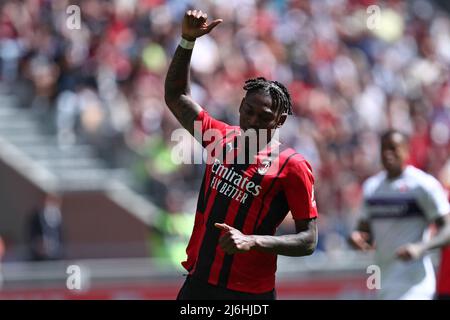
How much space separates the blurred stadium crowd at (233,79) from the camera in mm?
16422

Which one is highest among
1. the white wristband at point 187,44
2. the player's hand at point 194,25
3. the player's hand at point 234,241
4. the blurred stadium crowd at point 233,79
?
the blurred stadium crowd at point 233,79

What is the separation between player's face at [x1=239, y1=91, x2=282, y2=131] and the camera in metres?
6.62

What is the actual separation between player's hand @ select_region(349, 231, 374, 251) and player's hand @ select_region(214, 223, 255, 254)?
11.0 ft

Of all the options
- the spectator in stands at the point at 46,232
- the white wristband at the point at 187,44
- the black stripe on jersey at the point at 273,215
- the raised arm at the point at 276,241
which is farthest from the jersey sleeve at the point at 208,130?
the spectator in stands at the point at 46,232

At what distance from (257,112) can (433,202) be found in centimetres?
298

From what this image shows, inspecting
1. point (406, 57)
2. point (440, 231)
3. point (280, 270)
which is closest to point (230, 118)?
point (280, 270)

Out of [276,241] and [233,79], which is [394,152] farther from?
[233,79]

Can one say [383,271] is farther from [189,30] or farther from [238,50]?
[238,50]

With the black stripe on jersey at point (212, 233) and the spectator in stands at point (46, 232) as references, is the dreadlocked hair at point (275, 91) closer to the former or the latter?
the black stripe on jersey at point (212, 233)

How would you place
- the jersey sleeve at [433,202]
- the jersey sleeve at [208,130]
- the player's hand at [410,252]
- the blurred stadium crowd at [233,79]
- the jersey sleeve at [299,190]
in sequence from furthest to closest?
1. the blurred stadium crowd at [233,79]
2. the jersey sleeve at [433,202]
3. the player's hand at [410,252]
4. the jersey sleeve at [208,130]
5. the jersey sleeve at [299,190]

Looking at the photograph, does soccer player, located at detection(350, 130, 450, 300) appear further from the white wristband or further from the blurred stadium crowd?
the blurred stadium crowd

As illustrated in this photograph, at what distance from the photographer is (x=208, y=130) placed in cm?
695

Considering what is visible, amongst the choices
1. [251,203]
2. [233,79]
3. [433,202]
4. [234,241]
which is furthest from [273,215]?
[233,79]

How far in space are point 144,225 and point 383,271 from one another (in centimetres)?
730
